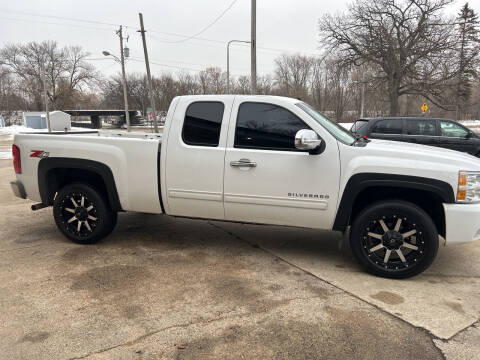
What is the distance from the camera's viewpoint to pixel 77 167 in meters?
4.48

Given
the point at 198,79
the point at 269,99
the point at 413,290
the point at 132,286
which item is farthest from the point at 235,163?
the point at 198,79

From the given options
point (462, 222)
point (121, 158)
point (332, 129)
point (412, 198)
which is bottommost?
point (462, 222)

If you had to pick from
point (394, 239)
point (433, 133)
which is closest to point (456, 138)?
point (433, 133)

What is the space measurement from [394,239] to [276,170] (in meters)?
1.34

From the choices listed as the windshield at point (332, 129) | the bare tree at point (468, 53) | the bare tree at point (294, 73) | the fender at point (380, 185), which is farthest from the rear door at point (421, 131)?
the bare tree at point (294, 73)

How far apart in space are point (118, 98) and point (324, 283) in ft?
279

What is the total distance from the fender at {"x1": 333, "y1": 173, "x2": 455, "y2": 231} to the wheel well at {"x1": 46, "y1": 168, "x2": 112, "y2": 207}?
287 centimetres

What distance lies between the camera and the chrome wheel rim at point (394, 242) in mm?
3576

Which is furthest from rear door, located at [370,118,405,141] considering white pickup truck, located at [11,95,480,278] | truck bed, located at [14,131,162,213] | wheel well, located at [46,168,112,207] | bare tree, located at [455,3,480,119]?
bare tree, located at [455,3,480,119]

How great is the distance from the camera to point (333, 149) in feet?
12.2

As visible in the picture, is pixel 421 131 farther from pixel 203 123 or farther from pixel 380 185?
pixel 203 123

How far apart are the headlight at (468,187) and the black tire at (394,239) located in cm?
36

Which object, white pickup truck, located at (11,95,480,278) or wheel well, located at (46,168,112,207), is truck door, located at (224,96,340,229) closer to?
white pickup truck, located at (11,95,480,278)

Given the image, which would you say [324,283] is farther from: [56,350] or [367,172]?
[56,350]
